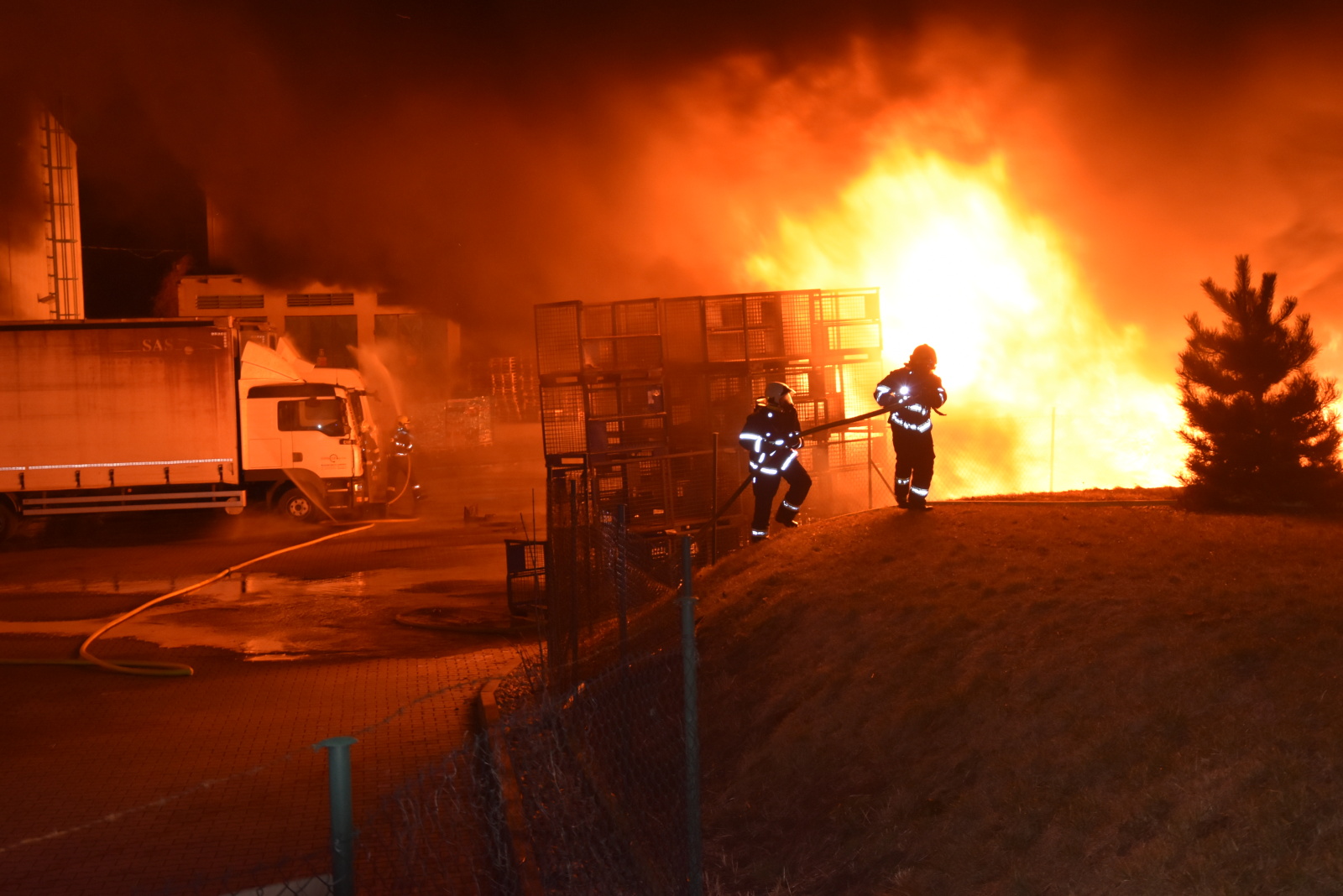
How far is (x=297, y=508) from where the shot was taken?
21.4m

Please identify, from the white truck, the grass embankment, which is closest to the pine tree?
the grass embankment

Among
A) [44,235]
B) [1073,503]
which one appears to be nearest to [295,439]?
[44,235]

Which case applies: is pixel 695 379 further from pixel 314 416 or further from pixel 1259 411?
pixel 314 416

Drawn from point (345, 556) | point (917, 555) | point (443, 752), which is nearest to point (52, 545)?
point (345, 556)

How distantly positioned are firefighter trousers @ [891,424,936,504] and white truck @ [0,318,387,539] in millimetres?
14458

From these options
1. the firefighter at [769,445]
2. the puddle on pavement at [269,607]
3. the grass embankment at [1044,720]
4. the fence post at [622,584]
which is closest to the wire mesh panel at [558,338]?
the puddle on pavement at [269,607]

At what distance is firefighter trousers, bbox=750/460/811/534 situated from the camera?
34.7ft

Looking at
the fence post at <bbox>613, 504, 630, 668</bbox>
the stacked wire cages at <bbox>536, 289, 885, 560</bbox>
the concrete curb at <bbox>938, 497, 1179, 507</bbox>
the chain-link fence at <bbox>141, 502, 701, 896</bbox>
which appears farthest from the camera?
the stacked wire cages at <bbox>536, 289, 885, 560</bbox>

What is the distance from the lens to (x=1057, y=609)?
18.6ft

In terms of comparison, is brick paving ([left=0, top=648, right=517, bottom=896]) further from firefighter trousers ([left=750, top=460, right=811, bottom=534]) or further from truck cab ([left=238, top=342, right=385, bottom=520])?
truck cab ([left=238, top=342, right=385, bottom=520])

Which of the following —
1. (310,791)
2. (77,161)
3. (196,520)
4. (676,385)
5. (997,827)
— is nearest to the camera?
(997,827)

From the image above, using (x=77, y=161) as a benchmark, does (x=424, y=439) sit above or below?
below

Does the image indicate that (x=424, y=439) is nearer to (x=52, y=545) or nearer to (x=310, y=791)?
(x=52, y=545)

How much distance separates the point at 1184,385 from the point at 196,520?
19.2 meters
